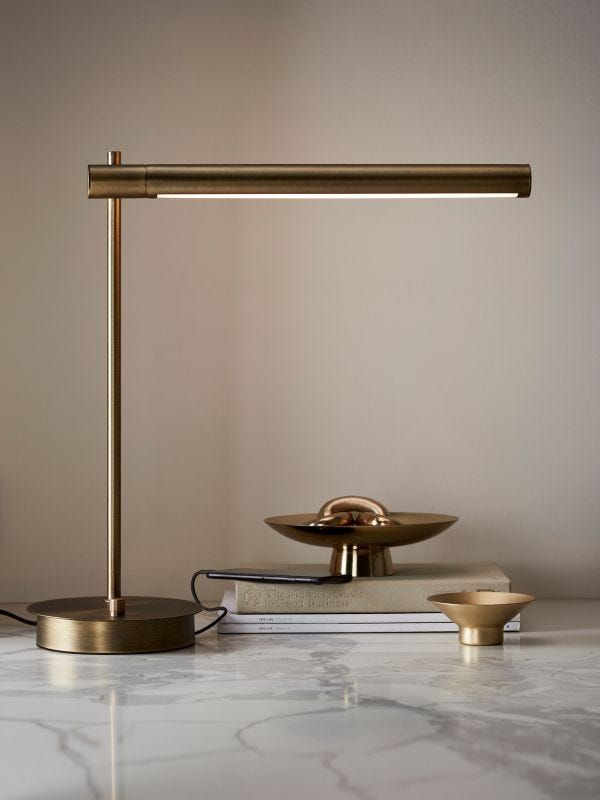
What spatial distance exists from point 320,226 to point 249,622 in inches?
23.7

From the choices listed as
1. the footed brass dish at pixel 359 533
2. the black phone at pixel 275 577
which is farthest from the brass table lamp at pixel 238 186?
the footed brass dish at pixel 359 533

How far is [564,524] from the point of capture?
61.2 inches

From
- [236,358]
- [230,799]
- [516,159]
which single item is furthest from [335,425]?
[230,799]

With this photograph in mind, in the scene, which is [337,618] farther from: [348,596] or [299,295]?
[299,295]

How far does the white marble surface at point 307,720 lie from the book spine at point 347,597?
42 mm

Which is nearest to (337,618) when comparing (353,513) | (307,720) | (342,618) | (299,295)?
(342,618)

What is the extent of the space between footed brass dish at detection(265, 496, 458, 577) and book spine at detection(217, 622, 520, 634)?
76 millimetres

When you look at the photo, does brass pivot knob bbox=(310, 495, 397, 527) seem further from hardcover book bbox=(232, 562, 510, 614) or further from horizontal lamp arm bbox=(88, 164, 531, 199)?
horizontal lamp arm bbox=(88, 164, 531, 199)

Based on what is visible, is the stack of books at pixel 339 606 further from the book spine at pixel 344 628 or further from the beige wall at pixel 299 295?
the beige wall at pixel 299 295

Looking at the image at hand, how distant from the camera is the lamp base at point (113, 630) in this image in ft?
3.76

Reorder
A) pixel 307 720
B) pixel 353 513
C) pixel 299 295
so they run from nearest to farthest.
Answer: pixel 307 720 < pixel 353 513 < pixel 299 295

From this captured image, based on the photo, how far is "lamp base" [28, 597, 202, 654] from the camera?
1147 mm

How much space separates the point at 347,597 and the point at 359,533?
78 millimetres

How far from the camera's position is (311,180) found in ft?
3.67
